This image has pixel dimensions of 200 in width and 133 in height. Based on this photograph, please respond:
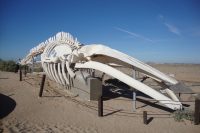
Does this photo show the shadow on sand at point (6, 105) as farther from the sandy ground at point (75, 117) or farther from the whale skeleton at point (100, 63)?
the whale skeleton at point (100, 63)

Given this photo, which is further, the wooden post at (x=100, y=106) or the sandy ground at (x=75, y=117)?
the wooden post at (x=100, y=106)

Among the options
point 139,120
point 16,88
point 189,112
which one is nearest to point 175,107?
point 189,112

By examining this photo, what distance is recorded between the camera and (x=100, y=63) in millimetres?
8820

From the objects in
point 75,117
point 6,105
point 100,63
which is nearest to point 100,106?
point 75,117

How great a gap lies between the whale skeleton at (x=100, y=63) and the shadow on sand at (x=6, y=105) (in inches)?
113

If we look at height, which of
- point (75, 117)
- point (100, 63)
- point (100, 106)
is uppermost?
point (100, 63)

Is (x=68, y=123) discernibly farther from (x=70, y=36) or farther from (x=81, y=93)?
(x=70, y=36)

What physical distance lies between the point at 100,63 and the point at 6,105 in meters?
4.28

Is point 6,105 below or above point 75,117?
above

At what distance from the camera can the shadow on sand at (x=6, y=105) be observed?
28.0ft

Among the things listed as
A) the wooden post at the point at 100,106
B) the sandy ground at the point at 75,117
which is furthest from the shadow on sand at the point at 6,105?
the wooden post at the point at 100,106

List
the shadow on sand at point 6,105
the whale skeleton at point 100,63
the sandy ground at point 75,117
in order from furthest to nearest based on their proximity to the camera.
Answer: the shadow on sand at point 6,105 < the whale skeleton at point 100,63 < the sandy ground at point 75,117

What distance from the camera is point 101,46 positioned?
869cm

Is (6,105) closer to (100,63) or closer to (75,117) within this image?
(75,117)
